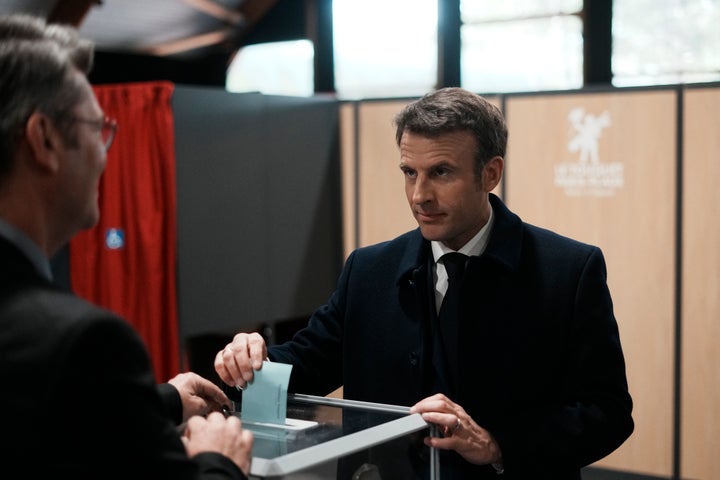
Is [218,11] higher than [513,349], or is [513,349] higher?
[218,11]

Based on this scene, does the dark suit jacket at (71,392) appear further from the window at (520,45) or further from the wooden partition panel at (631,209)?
the window at (520,45)

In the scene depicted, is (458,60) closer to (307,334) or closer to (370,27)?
(370,27)

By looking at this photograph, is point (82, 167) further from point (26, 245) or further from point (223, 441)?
point (223, 441)

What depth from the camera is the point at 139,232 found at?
4602 millimetres

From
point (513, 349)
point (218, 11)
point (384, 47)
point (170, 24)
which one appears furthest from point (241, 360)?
point (170, 24)

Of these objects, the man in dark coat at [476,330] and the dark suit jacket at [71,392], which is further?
the man in dark coat at [476,330]

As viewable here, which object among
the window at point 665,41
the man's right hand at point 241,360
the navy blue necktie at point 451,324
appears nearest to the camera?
the man's right hand at point 241,360

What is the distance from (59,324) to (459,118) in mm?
1196

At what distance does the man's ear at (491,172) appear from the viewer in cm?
215

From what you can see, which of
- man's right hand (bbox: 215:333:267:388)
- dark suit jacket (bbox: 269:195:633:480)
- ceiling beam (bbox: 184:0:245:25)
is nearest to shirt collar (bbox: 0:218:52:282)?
man's right hand (bbox: 215:333:267:388)

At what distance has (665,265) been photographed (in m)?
4.61

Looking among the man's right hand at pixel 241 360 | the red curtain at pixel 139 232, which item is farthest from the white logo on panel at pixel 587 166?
the man's right hand at pixel 241 360

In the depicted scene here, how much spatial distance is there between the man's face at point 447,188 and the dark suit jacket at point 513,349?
6cm

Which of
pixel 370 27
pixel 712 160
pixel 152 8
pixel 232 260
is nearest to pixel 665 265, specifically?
pixel 712 160
